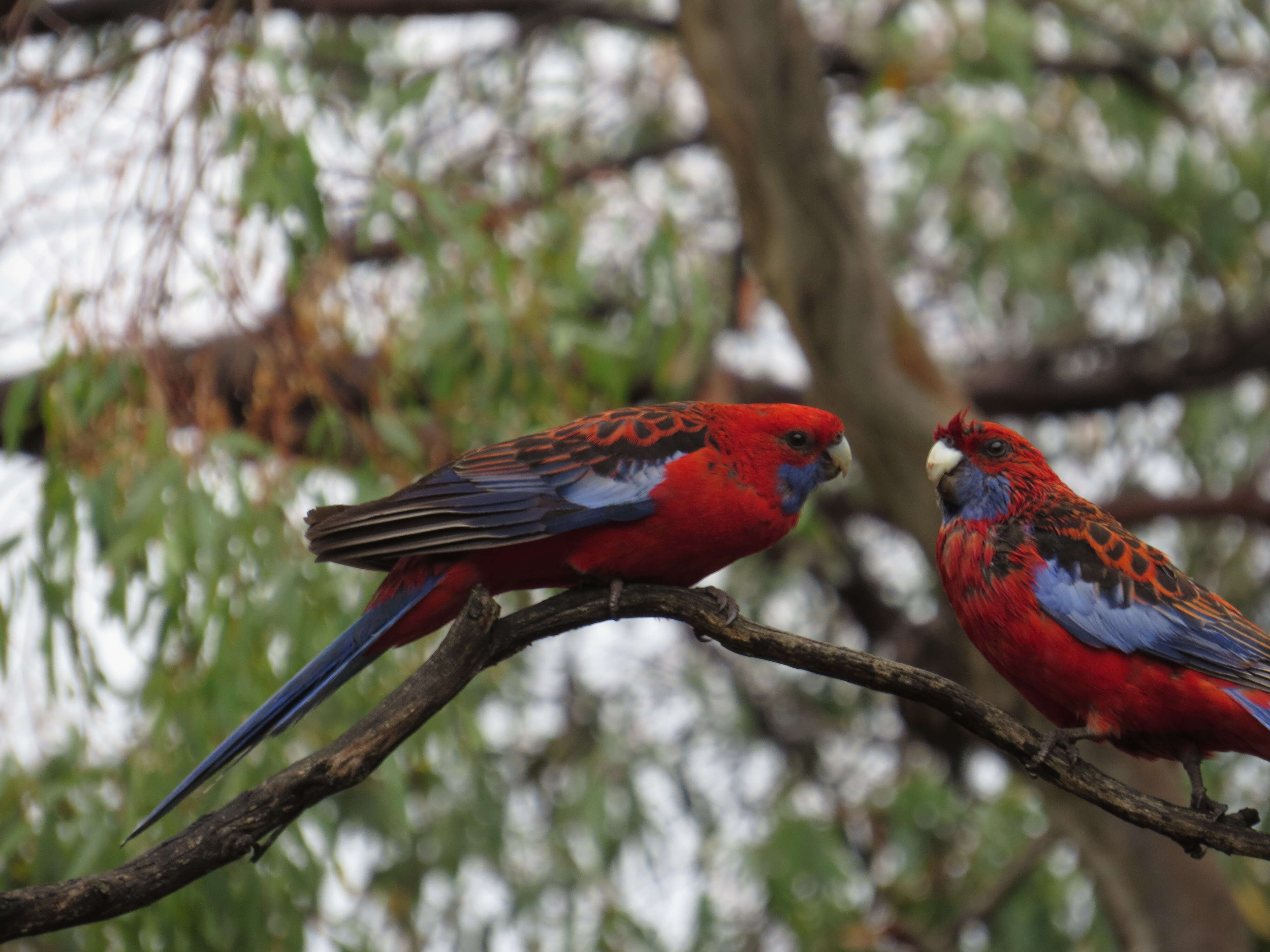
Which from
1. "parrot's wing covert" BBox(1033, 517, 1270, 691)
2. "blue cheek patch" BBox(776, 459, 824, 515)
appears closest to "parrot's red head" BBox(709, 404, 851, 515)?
"blue cheek patch" BBox(776, 459, 824, 515)

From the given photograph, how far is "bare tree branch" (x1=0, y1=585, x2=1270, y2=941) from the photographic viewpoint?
191 cm

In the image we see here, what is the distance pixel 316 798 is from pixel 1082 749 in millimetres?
3778

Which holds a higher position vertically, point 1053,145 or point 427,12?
point 427,12

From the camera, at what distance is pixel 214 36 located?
4098 mm

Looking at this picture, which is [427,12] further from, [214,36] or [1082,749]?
[1082,749]

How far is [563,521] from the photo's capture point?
2.59 m

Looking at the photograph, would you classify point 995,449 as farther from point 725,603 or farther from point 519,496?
point 519,496

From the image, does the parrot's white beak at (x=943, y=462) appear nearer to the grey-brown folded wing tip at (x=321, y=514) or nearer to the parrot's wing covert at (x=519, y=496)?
the parrot's wing covert at (x=519, y=496)

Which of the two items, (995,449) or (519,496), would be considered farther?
(995,449)

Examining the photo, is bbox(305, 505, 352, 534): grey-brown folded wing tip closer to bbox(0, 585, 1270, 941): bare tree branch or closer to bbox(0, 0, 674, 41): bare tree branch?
bbox(0, 585, 1270, 941): bare tree branch

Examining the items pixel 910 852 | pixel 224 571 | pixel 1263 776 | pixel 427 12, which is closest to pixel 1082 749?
pixel 910 852

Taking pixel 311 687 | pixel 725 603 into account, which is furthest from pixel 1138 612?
pixel 311 687

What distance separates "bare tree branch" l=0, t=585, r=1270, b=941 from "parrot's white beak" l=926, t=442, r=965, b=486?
0.63 metres

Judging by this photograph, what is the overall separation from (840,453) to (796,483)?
0.15 metres
